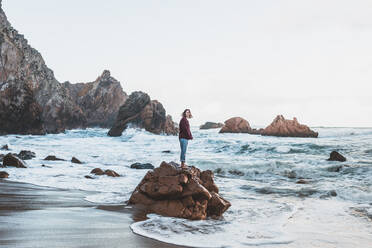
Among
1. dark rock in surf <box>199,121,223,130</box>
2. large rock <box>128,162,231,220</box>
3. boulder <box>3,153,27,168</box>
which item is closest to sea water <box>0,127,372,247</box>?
large rock <box>128,162,231,220</box>

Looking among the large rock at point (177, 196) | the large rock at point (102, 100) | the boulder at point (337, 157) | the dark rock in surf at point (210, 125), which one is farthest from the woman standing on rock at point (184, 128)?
the dark rock in surf at point (210, 125)

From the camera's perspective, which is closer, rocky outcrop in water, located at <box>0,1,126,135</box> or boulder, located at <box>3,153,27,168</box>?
boulder, located at <box>3,153,27,168</box>

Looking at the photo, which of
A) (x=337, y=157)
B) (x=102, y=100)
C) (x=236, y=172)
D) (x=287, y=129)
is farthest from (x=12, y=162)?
(x=102, y=100)

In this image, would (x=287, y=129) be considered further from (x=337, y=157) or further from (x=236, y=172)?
(x=236, y=172)

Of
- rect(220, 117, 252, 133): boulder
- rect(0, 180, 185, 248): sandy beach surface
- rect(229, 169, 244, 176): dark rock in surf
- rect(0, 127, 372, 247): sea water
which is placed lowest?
rect(229, 169, 244, 176): dark rock in surf

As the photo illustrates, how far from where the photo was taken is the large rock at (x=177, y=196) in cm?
542

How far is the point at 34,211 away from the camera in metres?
4.57

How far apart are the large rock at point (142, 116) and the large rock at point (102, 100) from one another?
21854mm

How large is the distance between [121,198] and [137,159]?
1103 centimetres

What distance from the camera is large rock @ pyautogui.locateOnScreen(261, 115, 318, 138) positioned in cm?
4133

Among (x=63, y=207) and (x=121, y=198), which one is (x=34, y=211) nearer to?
(x=63, y=207)

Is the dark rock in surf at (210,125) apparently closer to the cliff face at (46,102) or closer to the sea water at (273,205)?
the cliff face at (46,102)

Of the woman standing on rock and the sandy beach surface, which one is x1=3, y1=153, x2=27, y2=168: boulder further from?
the woman standing on rock

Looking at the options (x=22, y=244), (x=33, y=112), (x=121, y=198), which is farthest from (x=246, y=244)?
(x=33, y=112)
